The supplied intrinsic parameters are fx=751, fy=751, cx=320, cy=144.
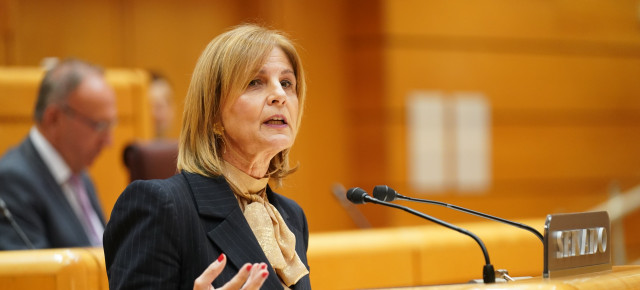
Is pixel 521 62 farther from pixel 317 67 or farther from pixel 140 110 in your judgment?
pixel 140 110

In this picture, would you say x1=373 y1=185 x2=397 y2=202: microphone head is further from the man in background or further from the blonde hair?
the man in background

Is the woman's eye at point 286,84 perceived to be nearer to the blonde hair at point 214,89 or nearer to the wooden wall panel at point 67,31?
the blonde hair at point 214,89

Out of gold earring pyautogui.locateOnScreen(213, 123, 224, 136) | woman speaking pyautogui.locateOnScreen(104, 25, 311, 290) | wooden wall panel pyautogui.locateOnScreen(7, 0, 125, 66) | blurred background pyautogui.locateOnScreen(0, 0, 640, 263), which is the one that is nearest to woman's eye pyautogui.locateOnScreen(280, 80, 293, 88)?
woman speaking pyautogui.locateOnScreen(104, 25, 311, 290)

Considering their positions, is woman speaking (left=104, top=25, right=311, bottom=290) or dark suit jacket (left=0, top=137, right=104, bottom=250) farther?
dark suit jacket (left=0, top=137, right=104, bottom=250)

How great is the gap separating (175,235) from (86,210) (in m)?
2.13

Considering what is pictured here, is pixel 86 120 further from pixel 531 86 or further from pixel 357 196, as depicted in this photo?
pixel 531 86

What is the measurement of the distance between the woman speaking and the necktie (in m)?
1.73

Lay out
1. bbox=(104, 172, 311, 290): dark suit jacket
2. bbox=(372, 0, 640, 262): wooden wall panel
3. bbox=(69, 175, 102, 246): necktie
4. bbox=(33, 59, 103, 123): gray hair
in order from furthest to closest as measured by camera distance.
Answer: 1. bbox=(372, 0, 640, 262): wooden wall panel
2. bbox=(33, 59, 103, 123): gray hair
3. bbox=(69, 175, 102, 246): necktie
4. bbox=(104, 172, 311, 290): dark suit jacket

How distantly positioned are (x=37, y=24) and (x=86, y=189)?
2261 mm

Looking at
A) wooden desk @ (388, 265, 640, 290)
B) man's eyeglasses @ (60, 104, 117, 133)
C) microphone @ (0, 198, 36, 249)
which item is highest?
man's eyeglasses @ (60, 104, 117, 133)

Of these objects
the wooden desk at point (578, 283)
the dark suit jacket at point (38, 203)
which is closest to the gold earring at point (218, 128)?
the wooden desk at point (578, 283)

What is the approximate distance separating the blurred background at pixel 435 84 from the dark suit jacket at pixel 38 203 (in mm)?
2473

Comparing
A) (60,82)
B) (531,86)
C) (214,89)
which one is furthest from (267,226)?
(531,86)

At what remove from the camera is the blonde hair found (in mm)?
1726
